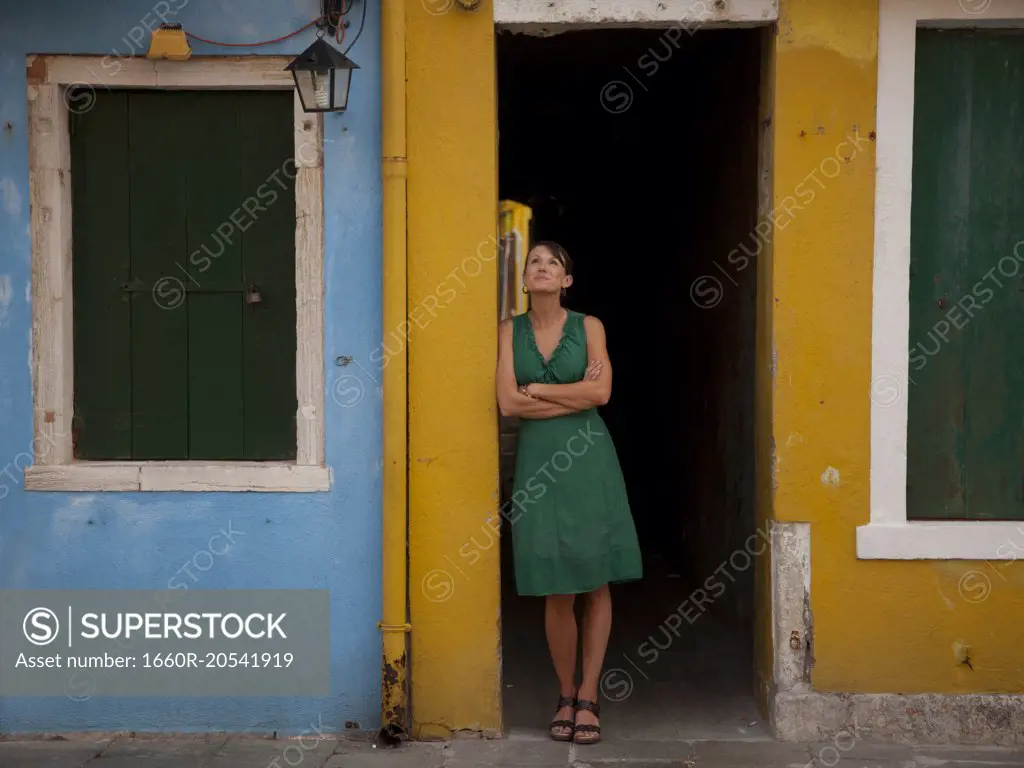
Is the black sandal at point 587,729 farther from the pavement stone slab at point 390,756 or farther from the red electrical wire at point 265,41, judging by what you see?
the red electrical wire at point 265,41

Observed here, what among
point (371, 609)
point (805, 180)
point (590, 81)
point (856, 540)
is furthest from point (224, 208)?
point (590, 81)

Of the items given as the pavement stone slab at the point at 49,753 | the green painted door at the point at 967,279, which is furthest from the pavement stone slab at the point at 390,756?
the green painted door at the point at 967,279

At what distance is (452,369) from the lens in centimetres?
520

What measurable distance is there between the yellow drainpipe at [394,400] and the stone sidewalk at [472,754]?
0.24 meters

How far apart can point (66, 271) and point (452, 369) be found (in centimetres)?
182

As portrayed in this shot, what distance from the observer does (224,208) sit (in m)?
5.36

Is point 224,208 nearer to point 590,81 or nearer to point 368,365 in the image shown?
point 368,365

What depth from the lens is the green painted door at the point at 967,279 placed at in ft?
17.1

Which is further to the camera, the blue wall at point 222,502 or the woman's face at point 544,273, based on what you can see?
the blue wall at point 222,502

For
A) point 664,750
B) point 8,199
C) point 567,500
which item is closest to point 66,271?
point 8,199

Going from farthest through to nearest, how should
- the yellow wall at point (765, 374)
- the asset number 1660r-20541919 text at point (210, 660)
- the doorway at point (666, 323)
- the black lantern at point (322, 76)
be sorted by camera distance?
the doorway at point (666, 323)
the asset number 1660r-20541919 text at point (210, 660)
the yellow wall at point (765, 374)
the black lantern at point (322, 76)

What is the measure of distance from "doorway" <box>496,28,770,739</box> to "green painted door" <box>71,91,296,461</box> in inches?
78.4

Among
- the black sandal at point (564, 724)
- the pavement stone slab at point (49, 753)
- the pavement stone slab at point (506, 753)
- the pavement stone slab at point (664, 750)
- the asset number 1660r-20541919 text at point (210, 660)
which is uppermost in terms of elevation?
the asset number 1660r-20541919 text at point (210, 660)

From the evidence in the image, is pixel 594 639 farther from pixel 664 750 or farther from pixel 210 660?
pixel 210 660
